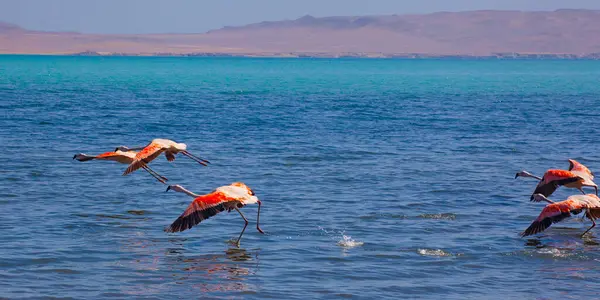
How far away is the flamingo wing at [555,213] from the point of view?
52.2 ft

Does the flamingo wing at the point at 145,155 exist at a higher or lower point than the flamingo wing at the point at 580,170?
higher

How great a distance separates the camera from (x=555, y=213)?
1595 cm

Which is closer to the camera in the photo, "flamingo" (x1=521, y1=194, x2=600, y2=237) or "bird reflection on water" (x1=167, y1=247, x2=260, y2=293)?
"bird reflection on water" (x1=167, y1=247, x2=260, y2=293)

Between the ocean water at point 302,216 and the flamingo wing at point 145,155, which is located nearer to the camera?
the ocean water at point 302,216

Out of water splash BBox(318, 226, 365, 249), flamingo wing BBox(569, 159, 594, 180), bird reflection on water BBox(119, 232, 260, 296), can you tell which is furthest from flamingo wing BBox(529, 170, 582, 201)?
bird reflection on water BBox(119, 232, 260, 296)

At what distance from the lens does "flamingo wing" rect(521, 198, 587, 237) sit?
52.2ft

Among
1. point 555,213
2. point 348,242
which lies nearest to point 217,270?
point 348,242

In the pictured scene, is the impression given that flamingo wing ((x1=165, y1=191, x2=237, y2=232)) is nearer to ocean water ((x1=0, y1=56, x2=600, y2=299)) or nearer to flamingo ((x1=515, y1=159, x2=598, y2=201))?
ocean water ((x1=0, y1=56, x2=600, y2=299))

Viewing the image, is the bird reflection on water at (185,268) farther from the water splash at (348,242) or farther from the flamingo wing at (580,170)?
the flamingo wing at (580,170)

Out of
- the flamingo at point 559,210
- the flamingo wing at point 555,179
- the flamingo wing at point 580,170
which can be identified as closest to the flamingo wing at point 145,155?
the flamingo at point 559,210

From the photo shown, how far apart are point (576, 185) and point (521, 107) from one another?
35650 millimetres

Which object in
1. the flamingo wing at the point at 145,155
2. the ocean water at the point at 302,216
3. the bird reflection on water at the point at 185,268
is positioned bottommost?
the ocean water at the point at 302,216

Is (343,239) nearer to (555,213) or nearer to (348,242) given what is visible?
(348,242)

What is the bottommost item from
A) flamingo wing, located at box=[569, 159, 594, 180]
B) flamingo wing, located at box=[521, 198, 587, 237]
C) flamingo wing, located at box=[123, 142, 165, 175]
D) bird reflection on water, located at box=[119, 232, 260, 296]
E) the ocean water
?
the ocean water
